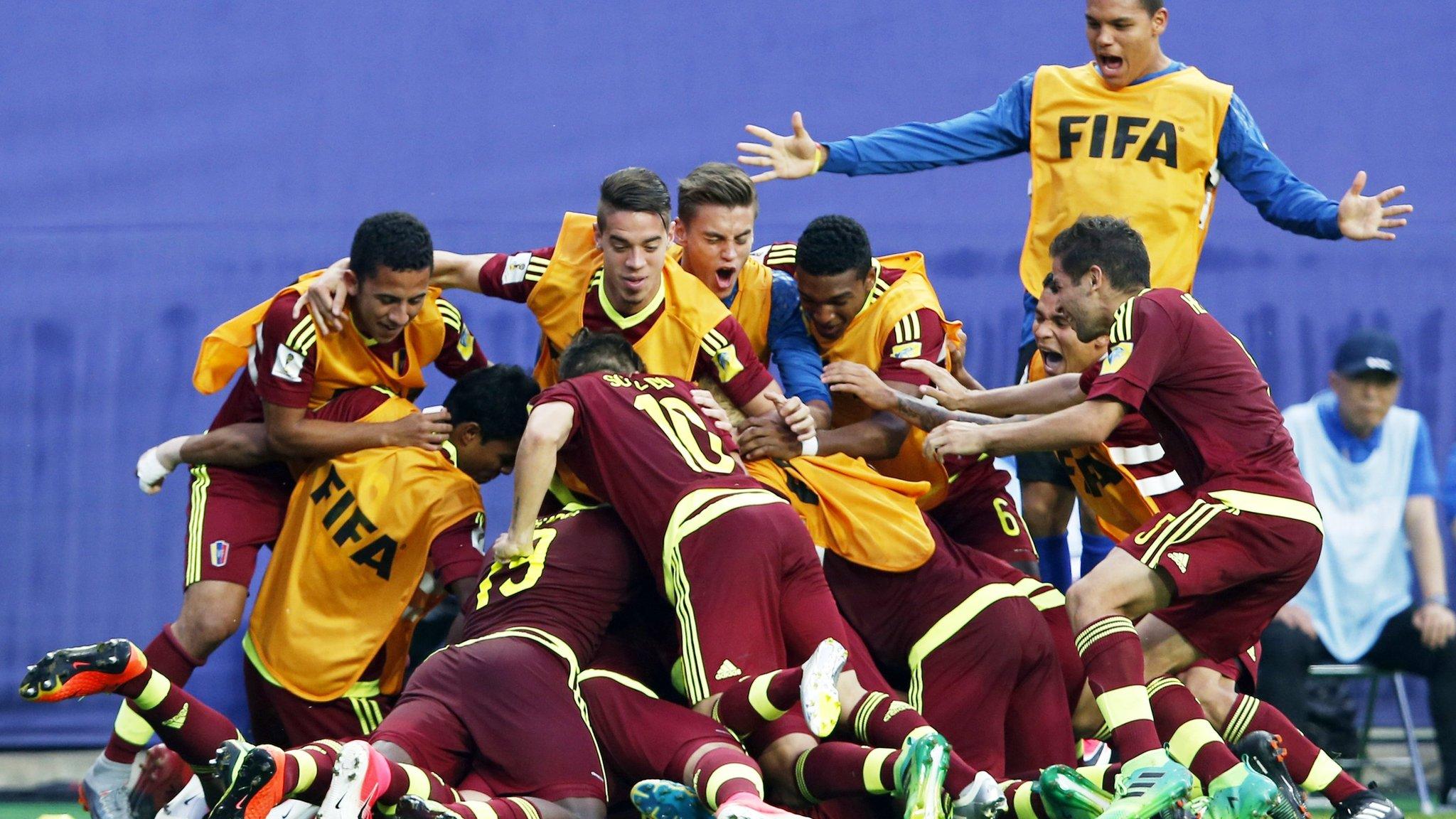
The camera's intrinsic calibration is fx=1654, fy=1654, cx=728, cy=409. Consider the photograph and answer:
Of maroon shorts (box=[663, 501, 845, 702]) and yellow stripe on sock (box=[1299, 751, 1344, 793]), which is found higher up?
maroon shorts (box=[663, 501, 845, 702])

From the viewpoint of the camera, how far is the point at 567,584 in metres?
4.56

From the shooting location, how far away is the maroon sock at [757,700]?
4090 mm

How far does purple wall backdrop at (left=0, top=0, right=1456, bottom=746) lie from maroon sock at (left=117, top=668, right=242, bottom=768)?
1.74 m

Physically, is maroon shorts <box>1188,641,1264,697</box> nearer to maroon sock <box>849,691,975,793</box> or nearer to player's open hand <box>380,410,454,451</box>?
maroon sock <box>849,691,975,793</box>

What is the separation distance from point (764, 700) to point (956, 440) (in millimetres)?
913

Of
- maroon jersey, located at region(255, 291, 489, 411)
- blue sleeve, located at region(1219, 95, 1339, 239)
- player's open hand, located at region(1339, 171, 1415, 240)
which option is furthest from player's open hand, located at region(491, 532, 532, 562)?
player's open hand, located at region(1339, 171, 1415, 240)

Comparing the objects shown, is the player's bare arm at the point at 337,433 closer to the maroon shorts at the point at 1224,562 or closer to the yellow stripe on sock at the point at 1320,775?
the maroon shorts at the point at 1224,562

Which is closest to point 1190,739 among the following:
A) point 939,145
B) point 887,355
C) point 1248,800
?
point 1248,800

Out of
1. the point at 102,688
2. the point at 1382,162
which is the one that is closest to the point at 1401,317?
the point at 1382,162

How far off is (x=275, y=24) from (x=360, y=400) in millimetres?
1997

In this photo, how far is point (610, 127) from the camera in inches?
260

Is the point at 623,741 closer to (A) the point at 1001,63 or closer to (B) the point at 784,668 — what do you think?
(B) the point at 784,668

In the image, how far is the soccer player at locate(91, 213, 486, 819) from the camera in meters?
5.13

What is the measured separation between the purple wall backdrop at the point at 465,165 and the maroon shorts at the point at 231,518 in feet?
3.03
